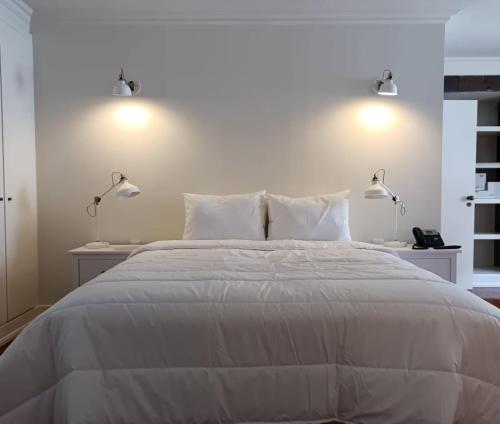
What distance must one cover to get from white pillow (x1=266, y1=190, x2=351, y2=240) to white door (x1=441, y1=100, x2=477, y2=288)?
1.58 metres

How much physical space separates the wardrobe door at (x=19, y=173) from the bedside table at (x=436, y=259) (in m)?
2.86

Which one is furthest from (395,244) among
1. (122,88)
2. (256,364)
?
(122,88)

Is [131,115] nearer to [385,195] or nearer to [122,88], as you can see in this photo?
[122,88]

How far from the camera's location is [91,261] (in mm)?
2977

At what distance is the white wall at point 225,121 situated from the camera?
332 centimetres

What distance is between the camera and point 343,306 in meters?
1.49

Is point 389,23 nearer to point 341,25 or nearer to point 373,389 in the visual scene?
point 341,25

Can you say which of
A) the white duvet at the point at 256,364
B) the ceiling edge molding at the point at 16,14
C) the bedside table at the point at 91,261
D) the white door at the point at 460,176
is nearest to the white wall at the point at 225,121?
the ceiling edge molding at the point at 16,14

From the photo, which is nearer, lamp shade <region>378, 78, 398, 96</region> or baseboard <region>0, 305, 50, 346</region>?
baseboard <region>0, 305, 50, 346</region>

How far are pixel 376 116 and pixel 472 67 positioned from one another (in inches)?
70.0

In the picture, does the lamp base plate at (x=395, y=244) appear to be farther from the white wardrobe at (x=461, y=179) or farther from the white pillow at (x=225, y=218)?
the white wardrobe at (x=461, y=179)

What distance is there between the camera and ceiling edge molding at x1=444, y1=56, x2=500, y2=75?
4.29 m

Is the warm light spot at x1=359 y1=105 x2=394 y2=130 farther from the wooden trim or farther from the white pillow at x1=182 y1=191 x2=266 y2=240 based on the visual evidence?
the wooden trim

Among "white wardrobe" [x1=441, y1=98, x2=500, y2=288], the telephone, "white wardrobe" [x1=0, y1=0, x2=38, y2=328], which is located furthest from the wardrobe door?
"white wardrobe" [x1=441, y1=98, x2=500, y2=288]
